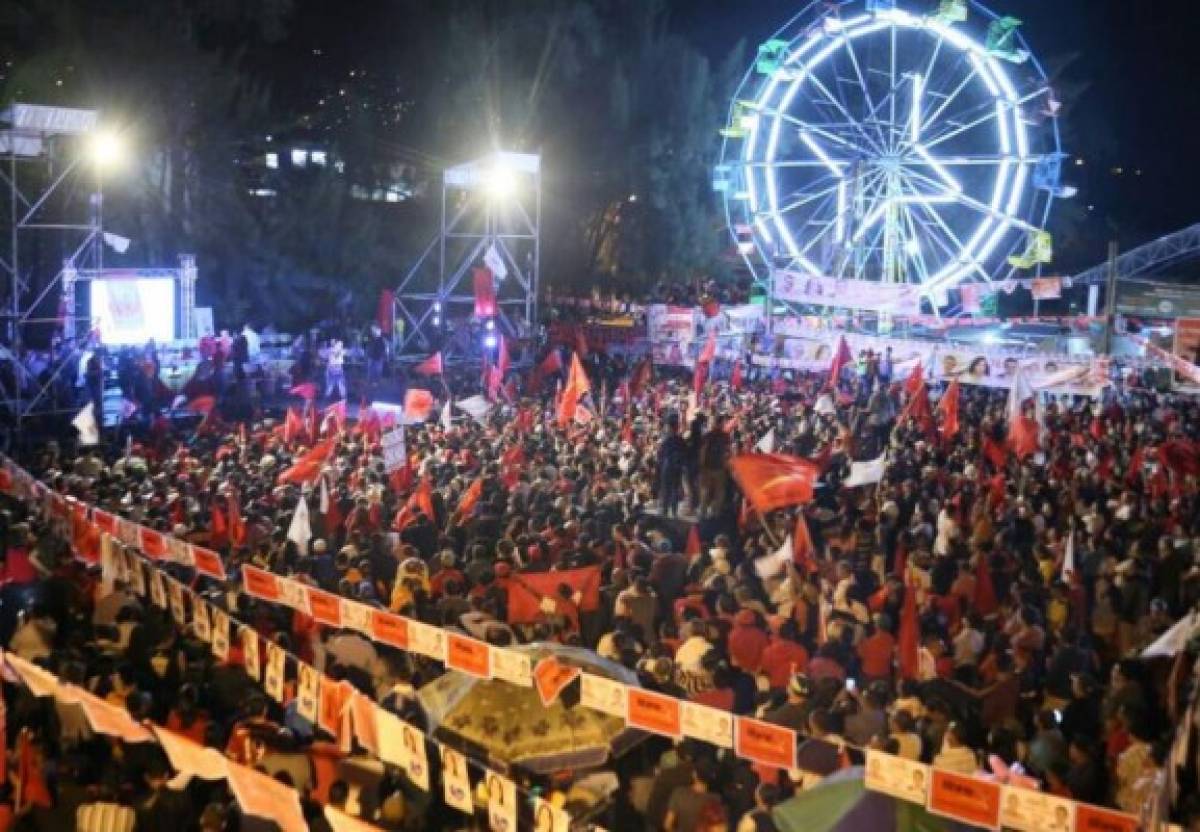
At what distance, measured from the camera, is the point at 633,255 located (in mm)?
40406

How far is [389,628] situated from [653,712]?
1845 mm

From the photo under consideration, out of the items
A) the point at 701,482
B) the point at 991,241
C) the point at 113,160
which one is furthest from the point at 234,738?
the point at 991,241

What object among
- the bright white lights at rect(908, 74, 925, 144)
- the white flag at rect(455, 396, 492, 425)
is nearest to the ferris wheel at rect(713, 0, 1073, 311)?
the bright white lights at rect(908, 74, 925, 144)

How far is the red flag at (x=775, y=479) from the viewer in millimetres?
10164

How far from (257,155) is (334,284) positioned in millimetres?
4550

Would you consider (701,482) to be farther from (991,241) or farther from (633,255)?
(633,255)

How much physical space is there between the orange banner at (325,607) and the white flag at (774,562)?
10.1 ft

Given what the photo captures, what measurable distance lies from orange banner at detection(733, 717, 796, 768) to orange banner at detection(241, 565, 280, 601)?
3448 millimetres

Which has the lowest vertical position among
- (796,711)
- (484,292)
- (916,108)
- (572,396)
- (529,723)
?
(529,723)

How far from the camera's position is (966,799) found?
16.4ft

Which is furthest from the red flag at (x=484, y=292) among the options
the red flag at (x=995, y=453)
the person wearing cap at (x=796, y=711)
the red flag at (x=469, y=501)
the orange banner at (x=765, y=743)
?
the orange banner at (x=765, y=743)

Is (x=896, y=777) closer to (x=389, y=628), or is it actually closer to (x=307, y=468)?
(x=389, y=628)

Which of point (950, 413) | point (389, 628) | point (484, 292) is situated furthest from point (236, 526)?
point (484, 292)

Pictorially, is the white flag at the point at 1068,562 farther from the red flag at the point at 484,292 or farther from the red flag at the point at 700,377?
the red flag at the point at 484,292
